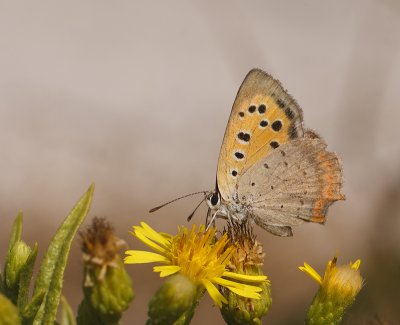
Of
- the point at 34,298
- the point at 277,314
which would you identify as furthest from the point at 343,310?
the point at 277,314

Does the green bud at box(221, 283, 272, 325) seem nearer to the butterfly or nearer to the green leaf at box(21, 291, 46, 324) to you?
the butterfly

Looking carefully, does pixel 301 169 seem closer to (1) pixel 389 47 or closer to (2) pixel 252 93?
(2) pixel 252 93

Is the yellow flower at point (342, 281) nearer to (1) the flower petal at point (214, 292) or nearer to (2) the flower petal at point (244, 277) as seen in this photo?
(2) the flower petal at point (244, 277)

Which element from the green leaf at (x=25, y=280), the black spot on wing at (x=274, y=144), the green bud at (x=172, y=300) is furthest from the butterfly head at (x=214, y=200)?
the green leaf at (x=25, y=280)

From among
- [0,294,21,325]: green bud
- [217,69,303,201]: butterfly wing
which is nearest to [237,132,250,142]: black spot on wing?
[217,69,303,201]: butterfly wing

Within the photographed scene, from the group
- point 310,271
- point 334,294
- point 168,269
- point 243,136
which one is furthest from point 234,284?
point 243,136

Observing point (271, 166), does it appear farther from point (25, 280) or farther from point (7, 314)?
point (7, 314)

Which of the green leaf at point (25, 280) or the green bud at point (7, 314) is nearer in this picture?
the green bud at point (7, 314)
